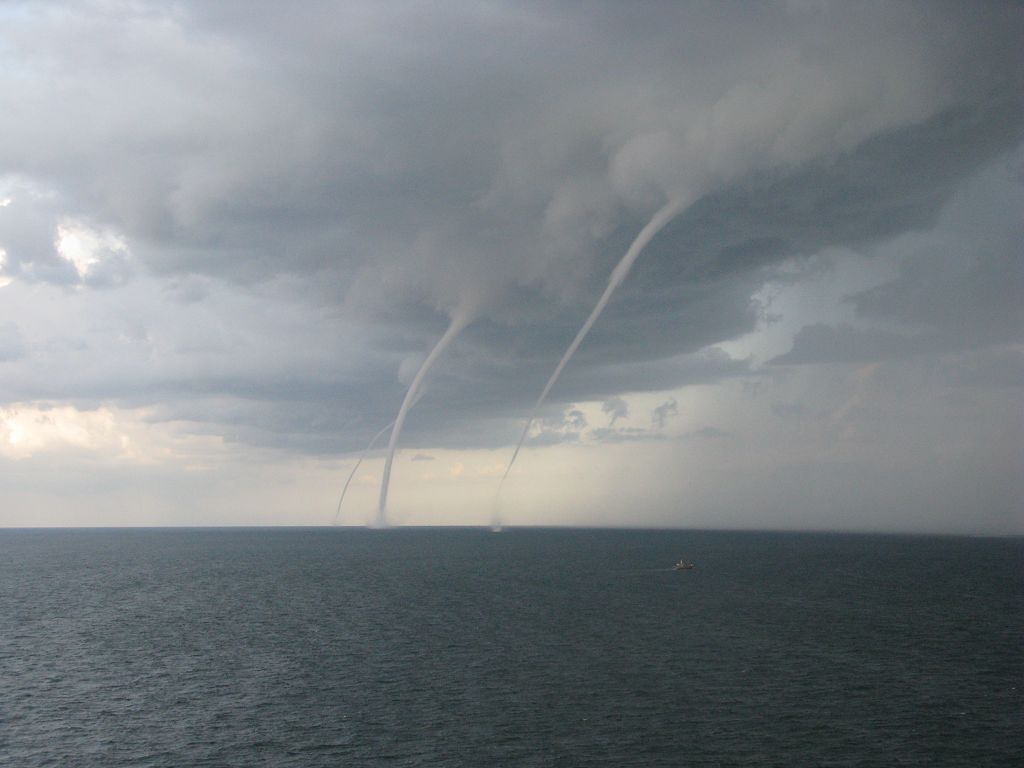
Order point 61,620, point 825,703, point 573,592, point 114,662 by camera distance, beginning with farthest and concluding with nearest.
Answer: point 573,592, point 61,620, point 114,662, point 825,703

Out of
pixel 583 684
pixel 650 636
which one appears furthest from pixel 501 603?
pixel 583 684

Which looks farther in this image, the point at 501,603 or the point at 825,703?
the point at 501,603

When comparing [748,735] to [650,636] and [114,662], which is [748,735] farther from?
[114,662]

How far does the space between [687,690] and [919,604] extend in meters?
79.4

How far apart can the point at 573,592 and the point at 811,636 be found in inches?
2296

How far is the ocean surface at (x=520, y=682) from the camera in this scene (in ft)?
182

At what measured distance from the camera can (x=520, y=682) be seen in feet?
244

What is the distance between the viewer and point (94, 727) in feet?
203

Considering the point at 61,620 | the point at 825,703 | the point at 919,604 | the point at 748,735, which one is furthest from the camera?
the point at 919,604

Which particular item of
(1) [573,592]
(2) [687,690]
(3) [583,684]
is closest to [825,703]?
(2) [687,690]

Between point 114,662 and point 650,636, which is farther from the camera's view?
point 650,636

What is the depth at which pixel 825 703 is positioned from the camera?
65938 millimetres

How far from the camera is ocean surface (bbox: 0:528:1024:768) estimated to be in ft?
182

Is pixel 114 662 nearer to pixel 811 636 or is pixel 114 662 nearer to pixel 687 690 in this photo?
pixel 687 690
